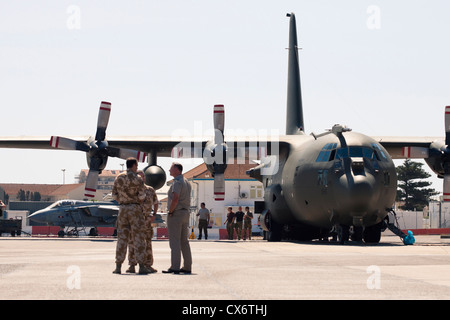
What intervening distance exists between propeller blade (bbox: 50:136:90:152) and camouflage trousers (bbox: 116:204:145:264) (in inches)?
708

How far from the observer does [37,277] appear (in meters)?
11.7

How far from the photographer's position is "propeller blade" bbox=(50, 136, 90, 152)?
30.7 meters

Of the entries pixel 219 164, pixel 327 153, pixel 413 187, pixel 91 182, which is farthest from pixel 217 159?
pixel 413 187

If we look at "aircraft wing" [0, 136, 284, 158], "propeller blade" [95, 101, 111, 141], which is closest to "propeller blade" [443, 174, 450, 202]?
"aircraft wing" [0, 136, 284, 158]

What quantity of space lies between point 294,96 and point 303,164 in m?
9.45

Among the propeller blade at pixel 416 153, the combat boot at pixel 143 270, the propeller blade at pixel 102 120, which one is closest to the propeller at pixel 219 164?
the propeller blade at pixel 102 120

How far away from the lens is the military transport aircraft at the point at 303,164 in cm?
2467

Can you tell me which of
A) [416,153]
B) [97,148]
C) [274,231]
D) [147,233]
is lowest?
[274,231]

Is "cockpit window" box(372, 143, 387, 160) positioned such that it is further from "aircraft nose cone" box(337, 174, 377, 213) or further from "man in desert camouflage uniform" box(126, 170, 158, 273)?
"man in desert camouflage uniform" box(126, 170, 158, 273)

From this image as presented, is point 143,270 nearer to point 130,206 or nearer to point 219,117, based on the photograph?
point 130,206

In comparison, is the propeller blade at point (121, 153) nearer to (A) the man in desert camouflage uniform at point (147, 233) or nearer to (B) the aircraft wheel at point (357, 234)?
(B) the aircraft wheel at point (357, 234)

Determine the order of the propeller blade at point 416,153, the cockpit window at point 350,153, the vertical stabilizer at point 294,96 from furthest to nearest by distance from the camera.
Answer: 1. the vertical stabilizer at point 294,96
2. the propeller blade at point 416,153
3. the cockpit window at point 350,153

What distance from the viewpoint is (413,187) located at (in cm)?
10144

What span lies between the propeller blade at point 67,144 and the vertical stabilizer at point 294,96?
10123 millimetres
